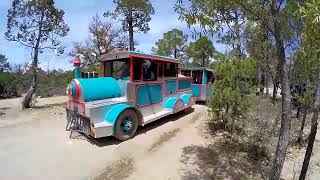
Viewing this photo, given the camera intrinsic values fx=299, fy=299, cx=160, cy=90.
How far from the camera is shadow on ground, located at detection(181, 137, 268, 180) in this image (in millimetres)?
6578

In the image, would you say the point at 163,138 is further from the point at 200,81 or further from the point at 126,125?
the point at 200,81

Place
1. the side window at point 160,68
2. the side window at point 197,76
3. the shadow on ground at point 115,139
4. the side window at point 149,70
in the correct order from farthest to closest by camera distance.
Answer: the side window at point 197,76, the side window at point 160,68, the side window at point 149,70, the shadow on ground at point 115,139

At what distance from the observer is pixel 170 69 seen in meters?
10.4

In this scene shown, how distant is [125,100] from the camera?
846cm

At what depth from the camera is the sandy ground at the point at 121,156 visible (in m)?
6.43

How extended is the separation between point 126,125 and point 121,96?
2.83ft

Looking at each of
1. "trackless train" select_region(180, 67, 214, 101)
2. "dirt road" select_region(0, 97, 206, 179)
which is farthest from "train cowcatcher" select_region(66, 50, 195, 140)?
"trackless train" select_region(180, 67, 214, 101)

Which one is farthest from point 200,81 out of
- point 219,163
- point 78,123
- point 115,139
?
point 219,163

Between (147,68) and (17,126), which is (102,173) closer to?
(147,68)

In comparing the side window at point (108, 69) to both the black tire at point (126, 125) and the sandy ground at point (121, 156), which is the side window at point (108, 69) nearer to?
the black tire at point (126, 125)

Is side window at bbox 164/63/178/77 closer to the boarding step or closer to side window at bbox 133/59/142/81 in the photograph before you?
the boarding step

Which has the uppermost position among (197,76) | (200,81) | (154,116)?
(197,76)

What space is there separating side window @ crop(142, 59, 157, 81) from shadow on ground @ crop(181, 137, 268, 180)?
8.18ft

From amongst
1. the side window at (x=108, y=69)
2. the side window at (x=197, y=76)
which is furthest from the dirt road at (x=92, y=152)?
the side window at (x=197, y=76)
